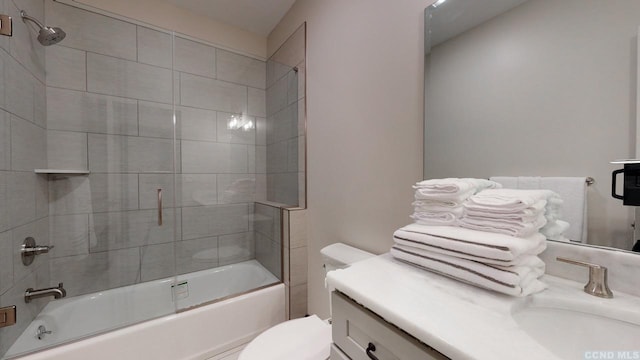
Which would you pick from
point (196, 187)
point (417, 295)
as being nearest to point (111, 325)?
point (196, 187)

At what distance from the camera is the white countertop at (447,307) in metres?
0.38

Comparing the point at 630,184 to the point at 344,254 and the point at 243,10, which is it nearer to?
the point at 344,254

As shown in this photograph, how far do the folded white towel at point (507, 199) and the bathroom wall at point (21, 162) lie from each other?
200cm

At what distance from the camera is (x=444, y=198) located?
2.45ft

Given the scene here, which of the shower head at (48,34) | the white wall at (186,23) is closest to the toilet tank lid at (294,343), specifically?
the shower head at (48,34)

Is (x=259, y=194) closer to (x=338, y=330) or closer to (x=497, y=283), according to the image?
(x=338, y=330)

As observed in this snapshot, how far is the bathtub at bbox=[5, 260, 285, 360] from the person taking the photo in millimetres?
1305

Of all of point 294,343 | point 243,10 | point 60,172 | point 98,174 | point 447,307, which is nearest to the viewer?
point 447,307

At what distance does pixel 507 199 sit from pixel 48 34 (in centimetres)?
249

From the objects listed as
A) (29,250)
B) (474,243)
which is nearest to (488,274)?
(474,243)

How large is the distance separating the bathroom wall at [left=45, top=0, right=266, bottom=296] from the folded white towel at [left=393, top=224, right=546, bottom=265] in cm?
180

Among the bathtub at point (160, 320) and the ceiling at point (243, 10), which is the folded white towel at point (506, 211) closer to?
the bathtub at point (160, 320)

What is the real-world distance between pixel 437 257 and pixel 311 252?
1241mm

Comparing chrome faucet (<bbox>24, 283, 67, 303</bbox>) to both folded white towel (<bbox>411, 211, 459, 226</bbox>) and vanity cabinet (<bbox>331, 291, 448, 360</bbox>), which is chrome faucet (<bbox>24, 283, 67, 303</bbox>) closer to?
vanity cabinet (<bbox>331, 291, 448, 360</bbox>)
